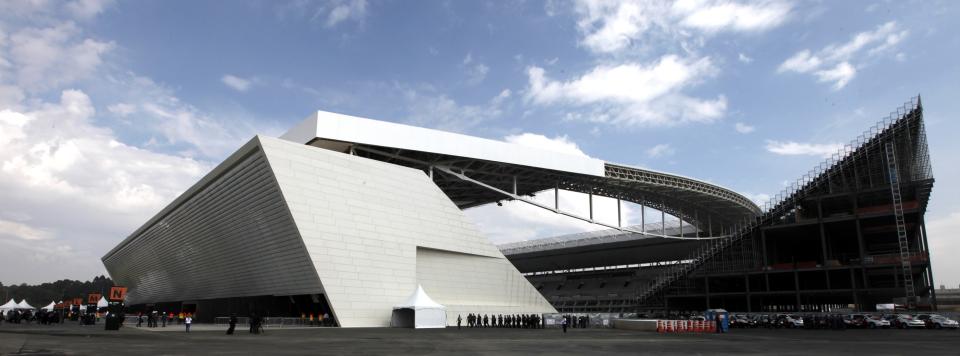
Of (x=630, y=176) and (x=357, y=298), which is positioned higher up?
(x=630, y=176)

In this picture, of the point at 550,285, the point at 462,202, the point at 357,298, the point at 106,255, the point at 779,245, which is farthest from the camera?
the point at 550,285

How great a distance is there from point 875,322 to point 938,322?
11.4 feet

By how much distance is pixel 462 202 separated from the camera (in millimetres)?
58750

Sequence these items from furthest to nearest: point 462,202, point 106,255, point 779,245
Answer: point 106,255 → point 779,245 → point 462,202

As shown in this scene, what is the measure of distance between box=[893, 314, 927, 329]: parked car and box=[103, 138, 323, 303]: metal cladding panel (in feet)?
116

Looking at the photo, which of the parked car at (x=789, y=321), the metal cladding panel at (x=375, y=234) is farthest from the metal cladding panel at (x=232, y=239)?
the parked car at (x=789, y=321)

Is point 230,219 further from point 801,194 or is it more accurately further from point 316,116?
point 801,194

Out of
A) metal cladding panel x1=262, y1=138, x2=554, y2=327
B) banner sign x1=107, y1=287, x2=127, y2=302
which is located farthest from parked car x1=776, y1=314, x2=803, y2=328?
banner sign x1=107, y1=287, x2=127, y2=302

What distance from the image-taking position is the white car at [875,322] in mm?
42656

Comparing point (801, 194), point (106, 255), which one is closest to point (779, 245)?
point (801, 194)

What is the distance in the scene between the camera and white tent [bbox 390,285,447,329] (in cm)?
3694

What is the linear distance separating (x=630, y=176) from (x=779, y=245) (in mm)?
22594

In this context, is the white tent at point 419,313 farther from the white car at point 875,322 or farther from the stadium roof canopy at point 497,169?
the white car at point 875,322

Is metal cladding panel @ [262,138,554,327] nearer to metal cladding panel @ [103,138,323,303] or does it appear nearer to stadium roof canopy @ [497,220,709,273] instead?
metal cladding panel @ [103,138,323,303]
